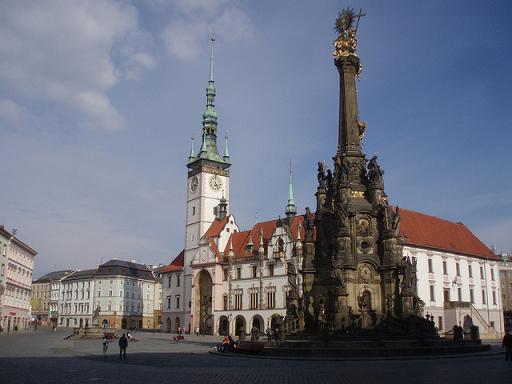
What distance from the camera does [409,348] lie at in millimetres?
22875

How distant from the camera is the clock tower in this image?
84.3 m

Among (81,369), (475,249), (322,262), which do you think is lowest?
(81,369)

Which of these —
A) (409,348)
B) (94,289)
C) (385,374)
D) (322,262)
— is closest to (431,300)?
(322,262)

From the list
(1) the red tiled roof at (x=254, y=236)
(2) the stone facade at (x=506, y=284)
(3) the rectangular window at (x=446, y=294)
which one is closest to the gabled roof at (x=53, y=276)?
(1) the red tiled roof at (x=254, y=236)

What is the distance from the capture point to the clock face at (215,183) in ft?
287

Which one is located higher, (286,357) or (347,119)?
(347,119)

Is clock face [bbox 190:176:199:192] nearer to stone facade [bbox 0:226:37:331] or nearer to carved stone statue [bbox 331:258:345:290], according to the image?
stone facade [bbox 0:226:37:331]

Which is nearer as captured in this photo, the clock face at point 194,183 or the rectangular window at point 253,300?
the rectangular window at point 253,300

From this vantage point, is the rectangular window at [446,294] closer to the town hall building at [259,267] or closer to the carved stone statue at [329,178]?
the town hall building at [259,267]

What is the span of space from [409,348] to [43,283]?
408 feet

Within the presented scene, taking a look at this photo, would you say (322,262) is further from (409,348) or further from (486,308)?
(486,308)

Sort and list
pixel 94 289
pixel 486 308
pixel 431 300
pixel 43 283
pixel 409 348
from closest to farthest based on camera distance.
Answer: pixel 409 348 < pixel 431 300 < pixel 486 308 < pixel 94 289 < pixel 43 283

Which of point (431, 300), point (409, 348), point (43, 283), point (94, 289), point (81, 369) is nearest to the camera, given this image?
point (81, 369)

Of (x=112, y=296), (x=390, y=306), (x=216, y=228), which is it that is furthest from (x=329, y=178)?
(x=112, y=296)
